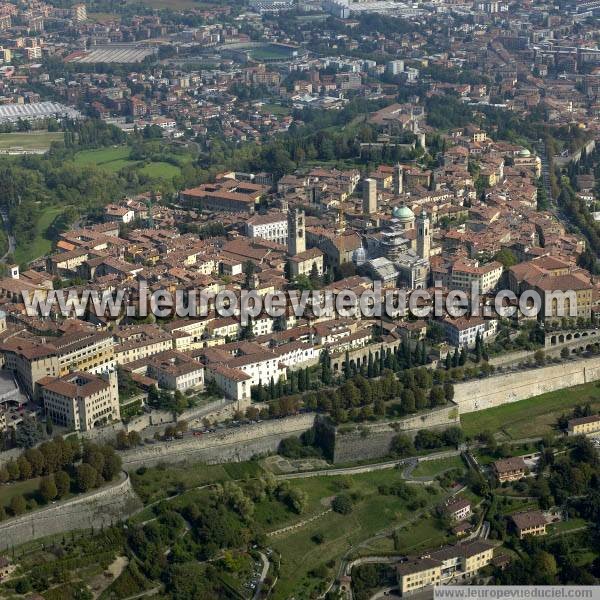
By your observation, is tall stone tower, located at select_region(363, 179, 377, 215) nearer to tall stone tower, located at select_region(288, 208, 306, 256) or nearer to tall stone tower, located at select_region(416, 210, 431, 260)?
tall stone tower, located at select_region(288, 208, 306, 256)

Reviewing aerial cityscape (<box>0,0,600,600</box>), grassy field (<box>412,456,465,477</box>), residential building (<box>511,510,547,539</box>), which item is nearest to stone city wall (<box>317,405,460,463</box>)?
aerial cityscape (<box>0,0,600,600</box>)

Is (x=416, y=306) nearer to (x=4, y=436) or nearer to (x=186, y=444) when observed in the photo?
(x=186, y=444)

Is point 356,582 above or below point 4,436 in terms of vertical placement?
below

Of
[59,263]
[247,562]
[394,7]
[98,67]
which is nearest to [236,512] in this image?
[247,562]

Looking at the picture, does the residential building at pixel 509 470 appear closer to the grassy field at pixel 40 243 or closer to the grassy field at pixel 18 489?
the grassy field at pixel 18 489

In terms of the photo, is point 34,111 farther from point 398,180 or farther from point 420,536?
point 420,536
